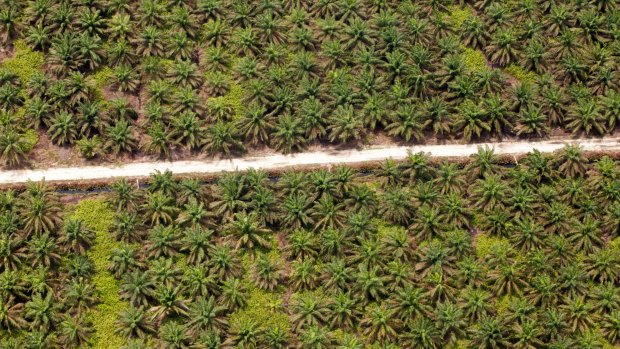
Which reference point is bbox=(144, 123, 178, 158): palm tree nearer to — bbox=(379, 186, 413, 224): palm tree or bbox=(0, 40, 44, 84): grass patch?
bbox=(0, 40, 44, 84): grass patch

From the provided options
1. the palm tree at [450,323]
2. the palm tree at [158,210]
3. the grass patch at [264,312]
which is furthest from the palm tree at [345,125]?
the palm tree at [450,323]

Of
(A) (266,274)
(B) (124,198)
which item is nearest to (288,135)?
(A) (266,274)

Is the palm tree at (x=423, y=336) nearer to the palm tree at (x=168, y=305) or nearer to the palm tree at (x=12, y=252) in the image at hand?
the palm tree at (x=168, y=305)

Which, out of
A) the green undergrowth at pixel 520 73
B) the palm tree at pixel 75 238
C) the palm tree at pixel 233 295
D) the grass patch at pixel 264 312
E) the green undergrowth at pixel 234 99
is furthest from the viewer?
the green undergrowth at pixel 520 73

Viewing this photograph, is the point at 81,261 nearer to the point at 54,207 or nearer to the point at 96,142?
the point at 54,207

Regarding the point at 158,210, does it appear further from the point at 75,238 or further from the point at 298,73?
the point at 298,73
